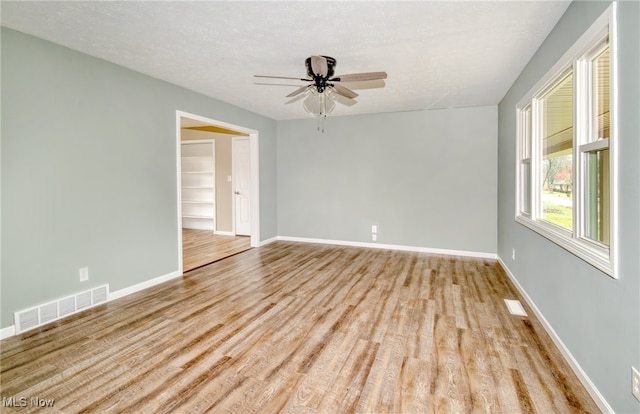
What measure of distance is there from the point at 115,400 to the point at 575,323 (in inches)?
117

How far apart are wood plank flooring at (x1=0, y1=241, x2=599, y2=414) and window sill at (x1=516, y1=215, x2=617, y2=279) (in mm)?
797

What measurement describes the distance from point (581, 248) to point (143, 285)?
4.23m

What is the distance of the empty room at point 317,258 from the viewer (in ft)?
5.82

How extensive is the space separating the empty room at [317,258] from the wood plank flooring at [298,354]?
0.02 m

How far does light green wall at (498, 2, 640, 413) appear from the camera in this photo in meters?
1.42

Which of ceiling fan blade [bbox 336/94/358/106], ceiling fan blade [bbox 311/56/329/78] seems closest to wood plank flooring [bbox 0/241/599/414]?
ceiling fan blade [bbox 311/56/329/78]

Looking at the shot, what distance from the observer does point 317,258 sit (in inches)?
200

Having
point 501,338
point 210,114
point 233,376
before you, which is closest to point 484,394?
point 501,338

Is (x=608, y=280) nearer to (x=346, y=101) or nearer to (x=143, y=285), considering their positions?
(x=346, y=101)

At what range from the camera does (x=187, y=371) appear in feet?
6.72

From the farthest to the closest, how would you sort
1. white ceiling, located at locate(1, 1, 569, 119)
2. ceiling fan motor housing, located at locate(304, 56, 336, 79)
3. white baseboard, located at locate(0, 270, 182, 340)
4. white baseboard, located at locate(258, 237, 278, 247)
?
1. white baseboard, located at locate(258, 237, 278, 247)
2. white baseboard, located at locate(0, 270, 182, 340)
3. ceiling fan motor housing, located at locate(304, 56, 336, 79)
4. white ceiling, located at locate(1, 1, 569, 119)

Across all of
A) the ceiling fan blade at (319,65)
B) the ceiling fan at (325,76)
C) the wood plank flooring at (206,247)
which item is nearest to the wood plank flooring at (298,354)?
the wood plank flooring at (206,247)

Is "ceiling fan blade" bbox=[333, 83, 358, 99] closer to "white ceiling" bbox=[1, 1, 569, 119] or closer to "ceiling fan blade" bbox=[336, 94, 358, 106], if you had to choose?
"white ceiling" bbox=[1, 1, 569, 119]

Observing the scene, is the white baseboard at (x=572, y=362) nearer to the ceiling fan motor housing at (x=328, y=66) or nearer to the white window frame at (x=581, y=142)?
the white window frame at (x=581, y=142)
